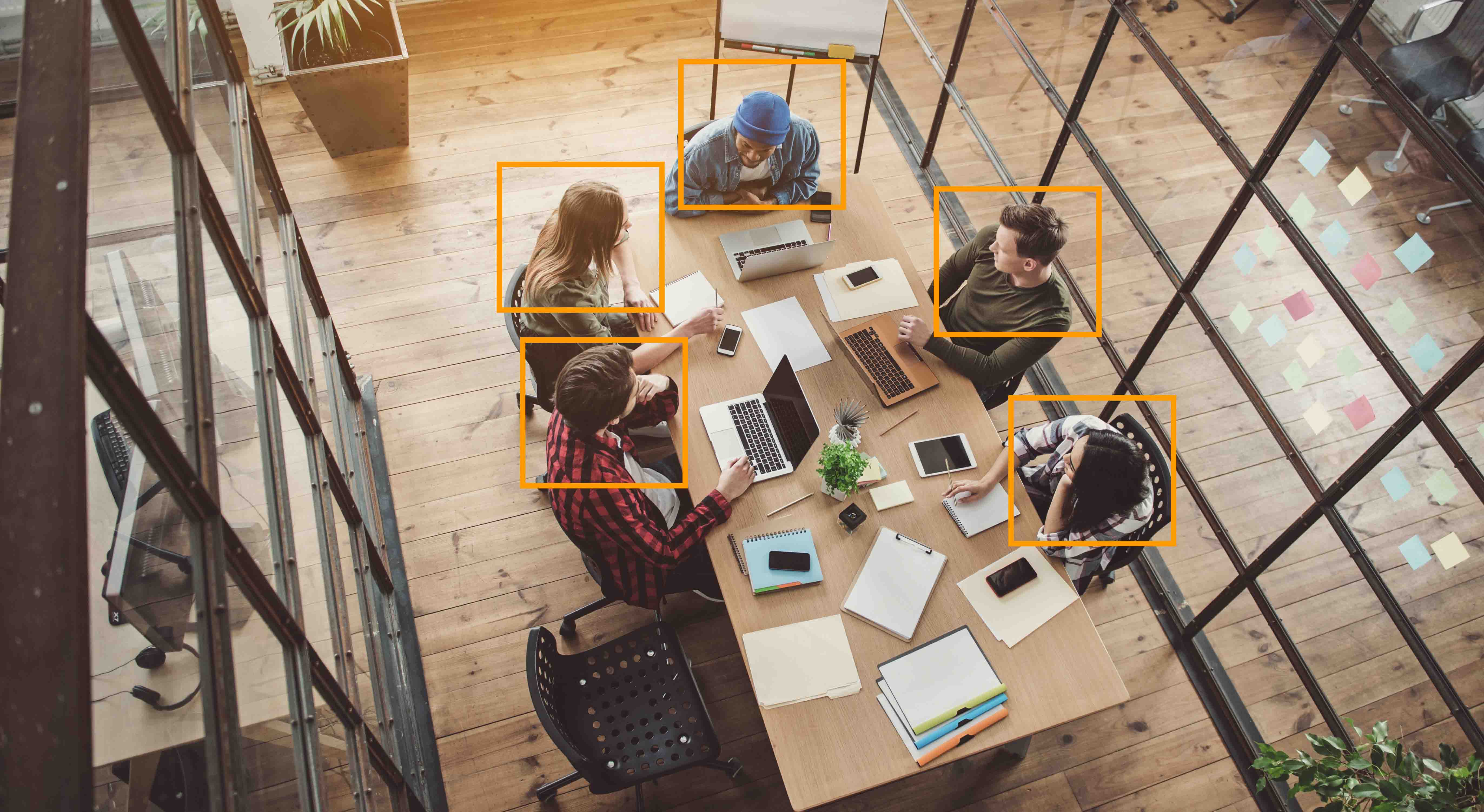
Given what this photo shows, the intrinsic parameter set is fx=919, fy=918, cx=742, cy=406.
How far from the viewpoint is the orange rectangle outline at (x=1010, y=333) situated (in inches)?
123

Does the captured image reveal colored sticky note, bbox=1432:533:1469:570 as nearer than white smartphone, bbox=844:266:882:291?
Yes

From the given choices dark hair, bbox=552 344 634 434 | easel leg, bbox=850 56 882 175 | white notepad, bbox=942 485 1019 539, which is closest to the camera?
dark hair, bbox=552 344 634 434

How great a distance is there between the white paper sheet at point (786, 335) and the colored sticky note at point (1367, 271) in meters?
1.53

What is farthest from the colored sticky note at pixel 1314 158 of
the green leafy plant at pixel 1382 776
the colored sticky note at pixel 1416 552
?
the green leafy plant at pixel 1382 776

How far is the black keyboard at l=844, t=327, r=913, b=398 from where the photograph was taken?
2.97 metres

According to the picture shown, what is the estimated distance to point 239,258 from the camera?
2158mm

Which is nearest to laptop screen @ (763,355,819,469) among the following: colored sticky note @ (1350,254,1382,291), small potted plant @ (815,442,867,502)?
small potted plant @ (815,442,867,502)

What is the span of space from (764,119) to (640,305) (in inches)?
30.3

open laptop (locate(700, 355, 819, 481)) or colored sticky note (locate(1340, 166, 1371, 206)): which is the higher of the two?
colored sticky note (locate(1340, 166, 1371, 206))

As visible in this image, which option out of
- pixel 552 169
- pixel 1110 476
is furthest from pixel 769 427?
pixel 552 169

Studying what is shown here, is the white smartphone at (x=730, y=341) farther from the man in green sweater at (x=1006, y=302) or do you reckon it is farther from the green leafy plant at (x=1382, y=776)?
the green leafy plant at (x=1382, y=776)

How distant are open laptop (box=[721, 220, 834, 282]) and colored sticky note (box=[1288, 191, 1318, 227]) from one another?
141cm

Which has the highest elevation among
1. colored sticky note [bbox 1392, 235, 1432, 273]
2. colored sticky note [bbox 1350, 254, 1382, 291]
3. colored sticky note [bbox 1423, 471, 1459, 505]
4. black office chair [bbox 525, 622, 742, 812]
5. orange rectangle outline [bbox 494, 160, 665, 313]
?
colored sticky note [bbox 1392, 235, 1432, 273]

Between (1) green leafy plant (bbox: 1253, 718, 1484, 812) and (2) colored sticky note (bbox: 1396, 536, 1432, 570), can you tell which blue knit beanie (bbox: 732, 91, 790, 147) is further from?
(1) green leafy plant (bbox: 1253, 718, 1484, 812)
